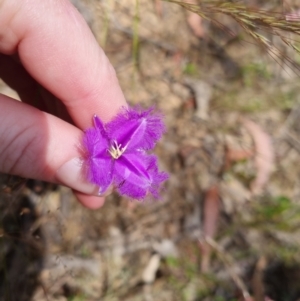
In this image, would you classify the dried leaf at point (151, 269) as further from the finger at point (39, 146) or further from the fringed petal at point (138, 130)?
the fringed petal at point (138, 130)

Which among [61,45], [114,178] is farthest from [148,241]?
[61,45]

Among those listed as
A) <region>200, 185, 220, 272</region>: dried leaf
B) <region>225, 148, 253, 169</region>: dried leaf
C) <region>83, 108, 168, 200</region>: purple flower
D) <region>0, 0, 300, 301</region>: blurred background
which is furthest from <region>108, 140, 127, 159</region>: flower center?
<region>225, 148, 253, 169</region>: dried leaf

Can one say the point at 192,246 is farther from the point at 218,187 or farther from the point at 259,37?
the point at 259,37

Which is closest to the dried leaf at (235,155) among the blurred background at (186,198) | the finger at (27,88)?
the blurred background at (186,198)

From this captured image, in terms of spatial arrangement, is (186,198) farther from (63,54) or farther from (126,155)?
(63,54)

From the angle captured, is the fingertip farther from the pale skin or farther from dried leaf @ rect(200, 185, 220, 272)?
dried leaf @ rect(200, 185, 220, 272)
